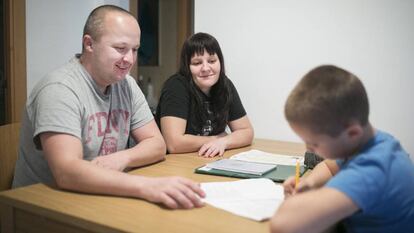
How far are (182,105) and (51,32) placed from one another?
1485mm

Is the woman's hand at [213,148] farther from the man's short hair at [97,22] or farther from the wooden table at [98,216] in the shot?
the man's short hair at [97,22]

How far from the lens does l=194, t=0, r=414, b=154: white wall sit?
8.05 feet

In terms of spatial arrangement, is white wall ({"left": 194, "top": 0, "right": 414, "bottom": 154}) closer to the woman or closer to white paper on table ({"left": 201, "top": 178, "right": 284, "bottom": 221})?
the woman

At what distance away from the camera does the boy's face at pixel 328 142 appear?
824mm

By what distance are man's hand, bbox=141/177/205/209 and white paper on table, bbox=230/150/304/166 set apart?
0.58 meters

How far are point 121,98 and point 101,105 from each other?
0.13 m

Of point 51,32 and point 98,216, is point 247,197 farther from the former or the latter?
point 51,32

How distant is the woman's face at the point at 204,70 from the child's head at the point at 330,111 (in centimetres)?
127

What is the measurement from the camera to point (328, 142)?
0.83 m

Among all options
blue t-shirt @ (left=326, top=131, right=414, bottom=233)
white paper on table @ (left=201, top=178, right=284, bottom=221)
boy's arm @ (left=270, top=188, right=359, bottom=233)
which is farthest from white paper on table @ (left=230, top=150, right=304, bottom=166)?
boy's arm @ (left=270, top=188, right=359, bottom=233)

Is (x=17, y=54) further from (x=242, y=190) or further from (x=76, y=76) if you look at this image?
(x=242, y=190)

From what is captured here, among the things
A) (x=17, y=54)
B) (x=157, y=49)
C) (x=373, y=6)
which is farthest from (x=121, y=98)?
(x=157, y=49)

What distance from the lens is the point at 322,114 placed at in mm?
802

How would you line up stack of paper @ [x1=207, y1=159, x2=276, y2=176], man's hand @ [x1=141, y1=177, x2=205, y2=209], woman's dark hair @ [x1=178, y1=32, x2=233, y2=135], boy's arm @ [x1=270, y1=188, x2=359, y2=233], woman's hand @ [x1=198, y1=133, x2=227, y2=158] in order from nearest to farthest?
1. boy's arm @ [x1=270, y1=188, x2=359, y2=233]
2. man's hand @ [x1=141, y1=177, x2=205, y2=209]
3. stack of paper @ [x1=207, y1=159, x2=276, y2=176]
4. woman's hand @ [x1=198, y1=133, x2=227, y2=158]
5. woman's dark hair @ [x1=178, y1=32, x2=233, y2=135]
